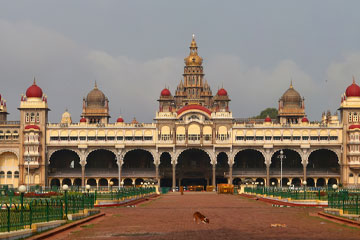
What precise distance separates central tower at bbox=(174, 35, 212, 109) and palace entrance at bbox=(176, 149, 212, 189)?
46.8 ft

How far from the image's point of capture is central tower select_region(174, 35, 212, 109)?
447 ft

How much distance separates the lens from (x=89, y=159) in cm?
12512

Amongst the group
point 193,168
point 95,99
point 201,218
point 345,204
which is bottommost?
point 201,218

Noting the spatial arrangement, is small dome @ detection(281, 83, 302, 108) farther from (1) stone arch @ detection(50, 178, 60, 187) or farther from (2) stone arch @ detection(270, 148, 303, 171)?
(1) stone arch @ detection(50, 178, 60, 187)

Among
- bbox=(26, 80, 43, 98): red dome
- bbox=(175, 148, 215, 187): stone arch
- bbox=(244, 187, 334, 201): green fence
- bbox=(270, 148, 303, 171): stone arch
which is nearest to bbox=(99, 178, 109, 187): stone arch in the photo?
bbox=(175, 148, 215, 187): stone arch

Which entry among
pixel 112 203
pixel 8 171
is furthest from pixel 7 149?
pixel 112 203

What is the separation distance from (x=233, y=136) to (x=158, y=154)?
13.1 m

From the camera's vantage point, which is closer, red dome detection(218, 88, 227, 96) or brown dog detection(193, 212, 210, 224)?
brown dog detection(193, 212, 210, 224)

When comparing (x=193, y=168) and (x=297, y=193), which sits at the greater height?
(x=193, y=168)

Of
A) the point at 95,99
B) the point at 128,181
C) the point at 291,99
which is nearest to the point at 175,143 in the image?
the point at 128,181

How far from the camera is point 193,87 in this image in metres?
137

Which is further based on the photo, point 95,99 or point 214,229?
point 95,99

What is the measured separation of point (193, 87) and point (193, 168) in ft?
69.5

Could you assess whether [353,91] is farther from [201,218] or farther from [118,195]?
[201,218]
